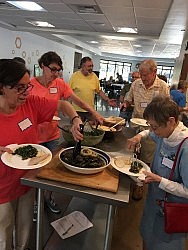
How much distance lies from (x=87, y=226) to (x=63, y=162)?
1.02m

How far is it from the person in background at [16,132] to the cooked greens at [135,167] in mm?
322

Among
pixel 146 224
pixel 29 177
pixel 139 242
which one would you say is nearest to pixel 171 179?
pixel 146 224

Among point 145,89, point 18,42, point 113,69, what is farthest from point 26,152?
point 113,69

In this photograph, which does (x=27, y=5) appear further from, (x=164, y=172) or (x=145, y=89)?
(x=164, y=172)

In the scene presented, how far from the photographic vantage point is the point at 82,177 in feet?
3.60

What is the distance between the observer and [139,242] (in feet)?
6.20

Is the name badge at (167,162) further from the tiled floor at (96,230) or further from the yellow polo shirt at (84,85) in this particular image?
the yellow polo shirt at (84,85)

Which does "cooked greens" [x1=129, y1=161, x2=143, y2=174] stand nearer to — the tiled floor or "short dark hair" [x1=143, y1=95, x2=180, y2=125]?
"short dark hair" [x1=143, y1=95, x2=180, y2=125]

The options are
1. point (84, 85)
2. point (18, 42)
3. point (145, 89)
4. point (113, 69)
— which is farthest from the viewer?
point (113, 69)

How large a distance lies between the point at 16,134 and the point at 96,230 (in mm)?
1130

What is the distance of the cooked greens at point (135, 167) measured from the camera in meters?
1.15

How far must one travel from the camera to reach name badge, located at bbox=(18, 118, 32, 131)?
48.5 inches

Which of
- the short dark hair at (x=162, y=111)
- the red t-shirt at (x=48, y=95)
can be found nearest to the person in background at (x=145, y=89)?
the red t-shirt at (x=48, y=95)

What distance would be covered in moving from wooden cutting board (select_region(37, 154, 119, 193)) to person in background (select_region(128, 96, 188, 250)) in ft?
0.54
